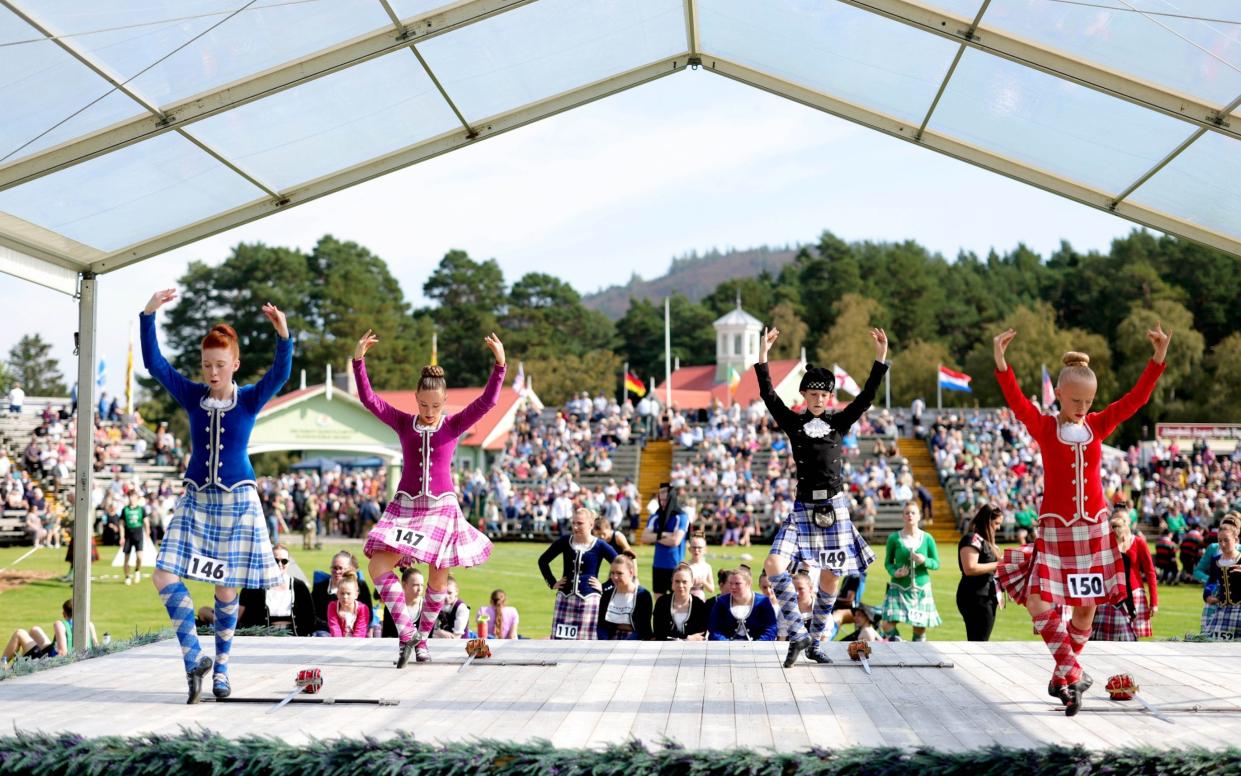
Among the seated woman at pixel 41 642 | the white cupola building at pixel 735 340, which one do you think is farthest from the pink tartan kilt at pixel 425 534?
the white cupola building at pixel 735 340

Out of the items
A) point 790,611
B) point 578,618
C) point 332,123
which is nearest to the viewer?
point 790,611

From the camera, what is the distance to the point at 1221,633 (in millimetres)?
10750

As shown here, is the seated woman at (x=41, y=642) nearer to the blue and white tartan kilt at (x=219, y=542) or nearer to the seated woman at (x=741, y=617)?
the blue and white tartan kilt at (x=219, y=542)

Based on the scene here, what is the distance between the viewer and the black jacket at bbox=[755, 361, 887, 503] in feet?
27.3

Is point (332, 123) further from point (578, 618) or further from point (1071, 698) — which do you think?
point (1071, 698)

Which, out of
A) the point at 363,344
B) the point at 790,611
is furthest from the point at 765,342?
the point at 363,344

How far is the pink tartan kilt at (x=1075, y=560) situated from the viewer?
674cm

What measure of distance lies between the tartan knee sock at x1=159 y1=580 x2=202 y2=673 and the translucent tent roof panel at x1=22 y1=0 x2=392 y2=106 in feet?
11.0

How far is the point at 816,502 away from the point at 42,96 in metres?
5.67

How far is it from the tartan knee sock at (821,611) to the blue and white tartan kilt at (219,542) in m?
3.73

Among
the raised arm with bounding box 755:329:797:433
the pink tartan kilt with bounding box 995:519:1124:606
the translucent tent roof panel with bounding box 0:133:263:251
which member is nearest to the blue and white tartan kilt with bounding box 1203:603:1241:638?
the pink tartan kilt with bounding box 995:519:1124:606

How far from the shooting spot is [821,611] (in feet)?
28.3

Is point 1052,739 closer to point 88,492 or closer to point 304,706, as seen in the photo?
point 304,706

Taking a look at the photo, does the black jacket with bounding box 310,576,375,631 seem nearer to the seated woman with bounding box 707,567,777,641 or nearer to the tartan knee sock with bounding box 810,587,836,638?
the seated woman with bounding box 707,567,777,641
